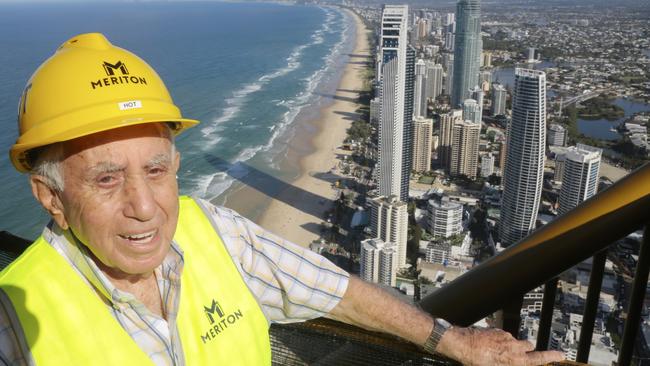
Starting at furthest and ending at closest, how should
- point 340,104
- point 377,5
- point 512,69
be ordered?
point 377,5 → point 512,69 → point 340,104

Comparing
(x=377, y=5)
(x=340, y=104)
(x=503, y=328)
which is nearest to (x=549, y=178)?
(x=340, y=104)

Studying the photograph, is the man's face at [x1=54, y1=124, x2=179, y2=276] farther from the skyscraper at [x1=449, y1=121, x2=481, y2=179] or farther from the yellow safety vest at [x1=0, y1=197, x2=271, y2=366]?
the skyscraper at [x1=449, y1=121, x2=481, y2=179]

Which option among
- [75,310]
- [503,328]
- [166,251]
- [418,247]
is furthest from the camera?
[418,247]

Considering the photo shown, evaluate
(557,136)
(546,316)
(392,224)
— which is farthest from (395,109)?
(546,316)

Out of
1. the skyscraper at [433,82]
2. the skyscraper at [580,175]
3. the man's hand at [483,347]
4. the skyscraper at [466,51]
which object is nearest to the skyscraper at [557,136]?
the skyscraper at [580,175]

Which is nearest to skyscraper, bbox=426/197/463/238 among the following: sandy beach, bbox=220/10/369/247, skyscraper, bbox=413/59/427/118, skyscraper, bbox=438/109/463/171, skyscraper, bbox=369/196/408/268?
skyscraper, bbox=369/196/408/268

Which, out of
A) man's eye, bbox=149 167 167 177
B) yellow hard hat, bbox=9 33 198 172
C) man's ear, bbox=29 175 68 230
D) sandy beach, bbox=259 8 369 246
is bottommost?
sandy beach, bbox=259 8 369 246

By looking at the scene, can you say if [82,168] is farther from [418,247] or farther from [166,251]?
[418,247]
